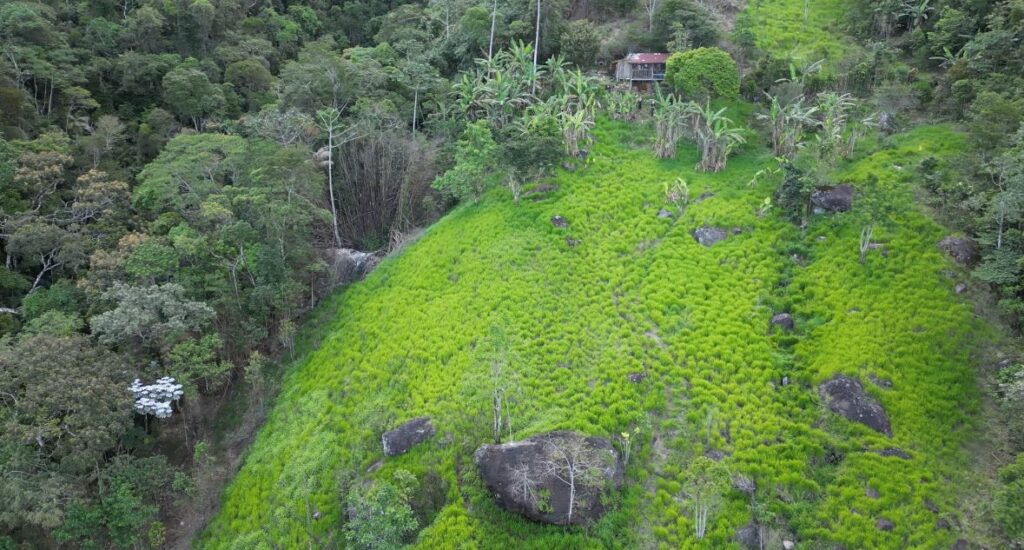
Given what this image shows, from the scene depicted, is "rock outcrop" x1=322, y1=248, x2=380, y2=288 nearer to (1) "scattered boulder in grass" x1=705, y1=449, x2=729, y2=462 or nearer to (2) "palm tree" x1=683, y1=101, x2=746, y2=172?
(2) "palm tree" x1=683, y1=101, x2=746, y2=172

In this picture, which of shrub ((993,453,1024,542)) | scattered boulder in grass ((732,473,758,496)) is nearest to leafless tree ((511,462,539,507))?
scattered boulder in grass ((732,473,758,496))

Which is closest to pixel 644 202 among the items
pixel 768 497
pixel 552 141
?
pixel 552 141

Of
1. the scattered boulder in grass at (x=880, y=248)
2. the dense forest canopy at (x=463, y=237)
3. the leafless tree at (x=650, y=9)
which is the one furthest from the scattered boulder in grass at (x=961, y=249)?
the leafless tree at (x=650, y=9)

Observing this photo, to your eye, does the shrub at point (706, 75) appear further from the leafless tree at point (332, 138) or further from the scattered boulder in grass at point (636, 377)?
the leafless tree at point (332, 138)

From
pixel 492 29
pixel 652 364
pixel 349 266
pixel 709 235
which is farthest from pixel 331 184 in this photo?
pixel 652 364

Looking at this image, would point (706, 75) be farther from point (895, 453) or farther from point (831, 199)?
point (895, 453)

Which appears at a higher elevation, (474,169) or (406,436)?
(474,169)

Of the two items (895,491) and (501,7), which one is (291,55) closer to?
(501,7)
